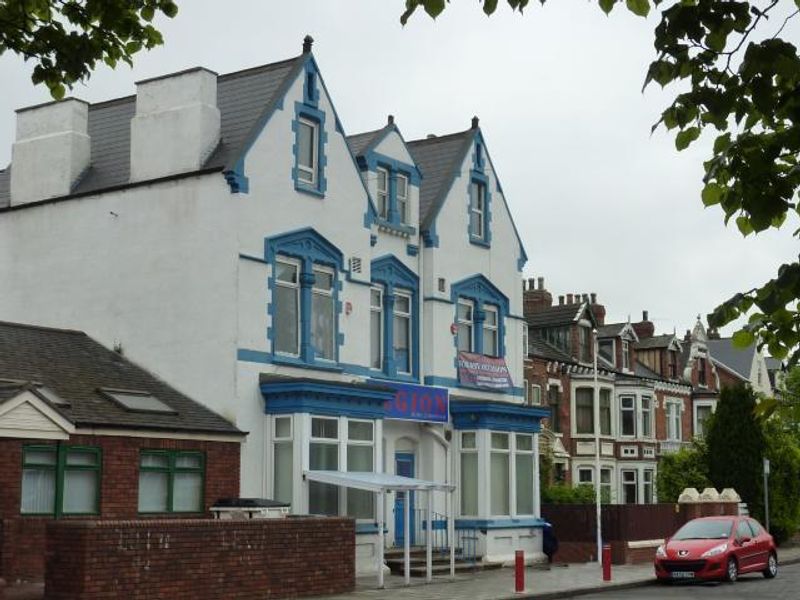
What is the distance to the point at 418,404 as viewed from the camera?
30531mm

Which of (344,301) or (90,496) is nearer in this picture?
(90,496)

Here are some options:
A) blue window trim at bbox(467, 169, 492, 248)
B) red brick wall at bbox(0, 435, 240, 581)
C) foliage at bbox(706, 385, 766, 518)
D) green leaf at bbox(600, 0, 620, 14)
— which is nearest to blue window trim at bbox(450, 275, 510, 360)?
blue window trim at bbox(467, 169, 492, 248)

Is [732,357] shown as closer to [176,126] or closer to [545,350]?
Answer: [545,350]

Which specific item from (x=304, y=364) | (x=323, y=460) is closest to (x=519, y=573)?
(x=323, y=460)

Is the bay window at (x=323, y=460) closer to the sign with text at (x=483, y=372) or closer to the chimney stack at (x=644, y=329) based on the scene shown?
the sign with text at (x=483, y=372)

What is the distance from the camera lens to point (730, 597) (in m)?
23.9

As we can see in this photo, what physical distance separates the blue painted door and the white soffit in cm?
1073

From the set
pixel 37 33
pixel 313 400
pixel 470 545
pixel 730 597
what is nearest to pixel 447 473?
pixel 470 545

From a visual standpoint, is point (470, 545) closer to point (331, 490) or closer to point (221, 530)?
point (331, 490)

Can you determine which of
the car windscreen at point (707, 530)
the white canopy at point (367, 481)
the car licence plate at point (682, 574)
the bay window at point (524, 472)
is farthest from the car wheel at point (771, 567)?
the white canopy at point (367, 481)

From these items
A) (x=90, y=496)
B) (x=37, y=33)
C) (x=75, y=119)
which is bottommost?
(x=90, y=496)

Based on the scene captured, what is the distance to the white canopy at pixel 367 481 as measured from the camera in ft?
81.2

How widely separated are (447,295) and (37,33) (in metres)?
22.7

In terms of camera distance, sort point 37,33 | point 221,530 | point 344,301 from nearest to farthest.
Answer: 1. point 37,33
2. point 221,530
3. point 344,301
